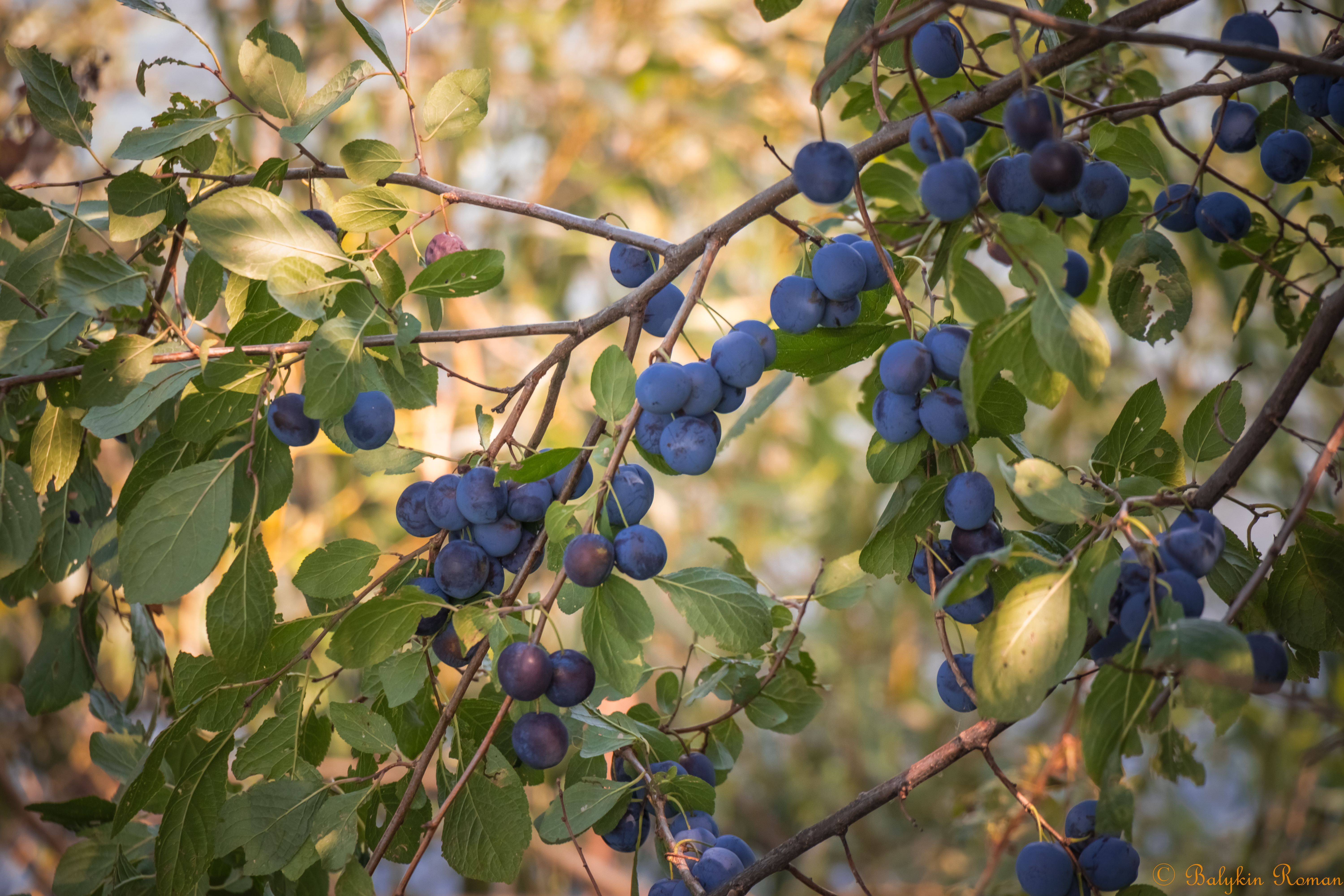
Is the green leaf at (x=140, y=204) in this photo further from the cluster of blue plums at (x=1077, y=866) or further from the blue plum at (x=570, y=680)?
the cluster of blue plums at (x=1077, y=866)

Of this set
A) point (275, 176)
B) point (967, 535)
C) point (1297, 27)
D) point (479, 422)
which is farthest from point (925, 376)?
point (1297, 27)

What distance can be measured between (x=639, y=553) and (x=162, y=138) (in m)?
0.47

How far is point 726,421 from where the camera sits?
306cm

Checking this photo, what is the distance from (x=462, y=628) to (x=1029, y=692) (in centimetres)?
34

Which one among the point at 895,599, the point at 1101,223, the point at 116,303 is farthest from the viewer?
the point at 895,599

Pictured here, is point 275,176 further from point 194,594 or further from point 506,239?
point 506,239

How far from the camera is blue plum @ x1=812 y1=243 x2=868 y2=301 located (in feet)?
1.98

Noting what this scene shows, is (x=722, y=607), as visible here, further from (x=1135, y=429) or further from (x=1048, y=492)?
(x=1135, y=429)

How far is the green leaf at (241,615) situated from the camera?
0.60 meters

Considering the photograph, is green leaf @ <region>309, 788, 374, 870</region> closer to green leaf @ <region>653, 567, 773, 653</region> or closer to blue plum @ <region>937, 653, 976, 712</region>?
green leaf @ <region>653, 567, 773, 653</region>

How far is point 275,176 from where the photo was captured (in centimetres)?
67

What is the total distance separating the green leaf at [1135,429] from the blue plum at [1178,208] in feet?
0.62

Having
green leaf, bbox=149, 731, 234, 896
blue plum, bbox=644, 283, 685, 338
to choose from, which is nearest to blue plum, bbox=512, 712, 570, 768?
green leaf, bbox=149, 731, 234, 896

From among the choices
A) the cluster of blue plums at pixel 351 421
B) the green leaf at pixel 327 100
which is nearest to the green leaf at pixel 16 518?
the cluster of blue plums at pixel 351 421
